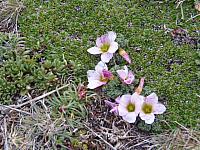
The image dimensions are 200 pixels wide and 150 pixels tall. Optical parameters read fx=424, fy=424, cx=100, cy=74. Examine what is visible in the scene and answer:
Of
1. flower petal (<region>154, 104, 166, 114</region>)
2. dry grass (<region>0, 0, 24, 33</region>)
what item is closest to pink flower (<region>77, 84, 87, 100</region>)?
flower petal (<region>154, 104, 166, 114</region>)

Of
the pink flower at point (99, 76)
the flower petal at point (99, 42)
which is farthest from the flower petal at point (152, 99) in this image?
the flower petal at point (99, 42)

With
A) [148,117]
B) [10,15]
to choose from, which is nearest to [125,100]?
[148,117]

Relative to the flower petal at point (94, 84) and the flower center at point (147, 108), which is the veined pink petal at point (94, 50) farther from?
the flower center at point (147, 108)

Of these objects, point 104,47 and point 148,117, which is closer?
point 148,117

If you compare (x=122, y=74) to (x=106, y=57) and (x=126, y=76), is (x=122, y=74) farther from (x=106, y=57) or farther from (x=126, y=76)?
(x=106, y=57)

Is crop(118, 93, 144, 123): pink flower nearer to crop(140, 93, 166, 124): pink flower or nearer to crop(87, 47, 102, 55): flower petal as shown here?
crop(140, 93, 166, 124): pink flower

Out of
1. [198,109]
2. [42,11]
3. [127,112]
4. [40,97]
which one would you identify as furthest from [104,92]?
[42,11]

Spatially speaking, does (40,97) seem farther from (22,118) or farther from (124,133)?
(124,133)
